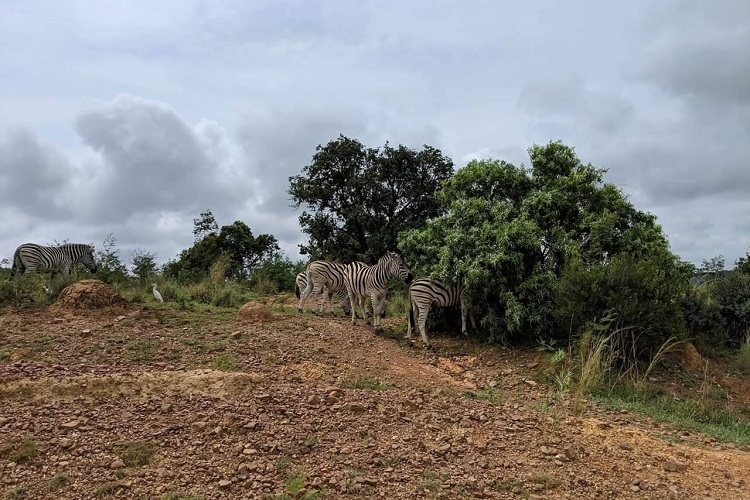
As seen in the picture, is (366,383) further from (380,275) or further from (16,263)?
(16,263)

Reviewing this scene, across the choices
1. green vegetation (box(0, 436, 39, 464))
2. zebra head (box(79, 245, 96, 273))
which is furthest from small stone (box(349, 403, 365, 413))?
zebra head (box(79, 245, 96, 273))

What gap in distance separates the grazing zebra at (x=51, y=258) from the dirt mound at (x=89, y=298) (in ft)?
5.89

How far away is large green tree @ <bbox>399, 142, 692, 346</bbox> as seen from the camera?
963cm

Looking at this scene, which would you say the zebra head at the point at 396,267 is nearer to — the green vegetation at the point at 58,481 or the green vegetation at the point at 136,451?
the green vegetation at the point at 136,451

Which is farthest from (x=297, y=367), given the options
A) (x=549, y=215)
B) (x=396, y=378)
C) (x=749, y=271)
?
(x=749, y=271)

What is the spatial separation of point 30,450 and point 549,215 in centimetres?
878

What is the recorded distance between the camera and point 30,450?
4410 mm

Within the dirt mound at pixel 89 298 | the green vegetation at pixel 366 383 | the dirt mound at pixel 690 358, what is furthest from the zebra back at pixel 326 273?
the dirt mound at pixel 690 358

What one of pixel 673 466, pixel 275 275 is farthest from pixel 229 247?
pixel 673 466

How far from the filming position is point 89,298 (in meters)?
10.2

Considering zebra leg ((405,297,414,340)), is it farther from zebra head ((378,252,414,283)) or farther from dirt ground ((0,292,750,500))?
dirt ground ((0,292,750,500))

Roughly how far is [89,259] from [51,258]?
105cm

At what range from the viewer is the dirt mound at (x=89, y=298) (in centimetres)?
1012

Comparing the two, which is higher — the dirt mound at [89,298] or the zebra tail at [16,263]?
the zebra tail at [16,263]
